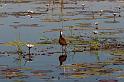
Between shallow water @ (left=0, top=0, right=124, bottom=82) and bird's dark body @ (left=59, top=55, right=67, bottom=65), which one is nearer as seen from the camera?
shallow water @ (left=0, top=0, right=124, bottom=82)

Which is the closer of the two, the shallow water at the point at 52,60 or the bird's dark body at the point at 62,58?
the shallow water at the point at 52,60

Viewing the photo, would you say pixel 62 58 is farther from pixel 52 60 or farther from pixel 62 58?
pixel 52 60

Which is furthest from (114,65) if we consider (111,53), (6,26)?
(6,26)

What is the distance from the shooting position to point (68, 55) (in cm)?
1036

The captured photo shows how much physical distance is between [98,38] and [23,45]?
2.35m

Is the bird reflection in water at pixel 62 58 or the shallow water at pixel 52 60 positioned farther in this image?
the bird reflection in water at pixel 62 58

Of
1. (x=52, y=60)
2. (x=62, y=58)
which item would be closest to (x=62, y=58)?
(x=62, y=58)

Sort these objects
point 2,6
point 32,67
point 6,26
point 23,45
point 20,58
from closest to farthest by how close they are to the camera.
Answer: point 32,67, point 20,58, point 23,45, point 6,26, point 2,6

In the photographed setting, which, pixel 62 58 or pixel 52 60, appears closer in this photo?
pixel 52 60

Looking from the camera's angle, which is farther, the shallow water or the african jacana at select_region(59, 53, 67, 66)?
the african jacana at select_region(59, 53, 67, 66)

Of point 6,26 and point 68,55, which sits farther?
point 6,26

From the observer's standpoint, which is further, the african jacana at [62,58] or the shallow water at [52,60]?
the african jacana at [62,58]

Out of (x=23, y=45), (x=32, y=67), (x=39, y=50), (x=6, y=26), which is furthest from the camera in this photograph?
(x=6, y=26)

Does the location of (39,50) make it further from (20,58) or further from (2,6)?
(2,6)
